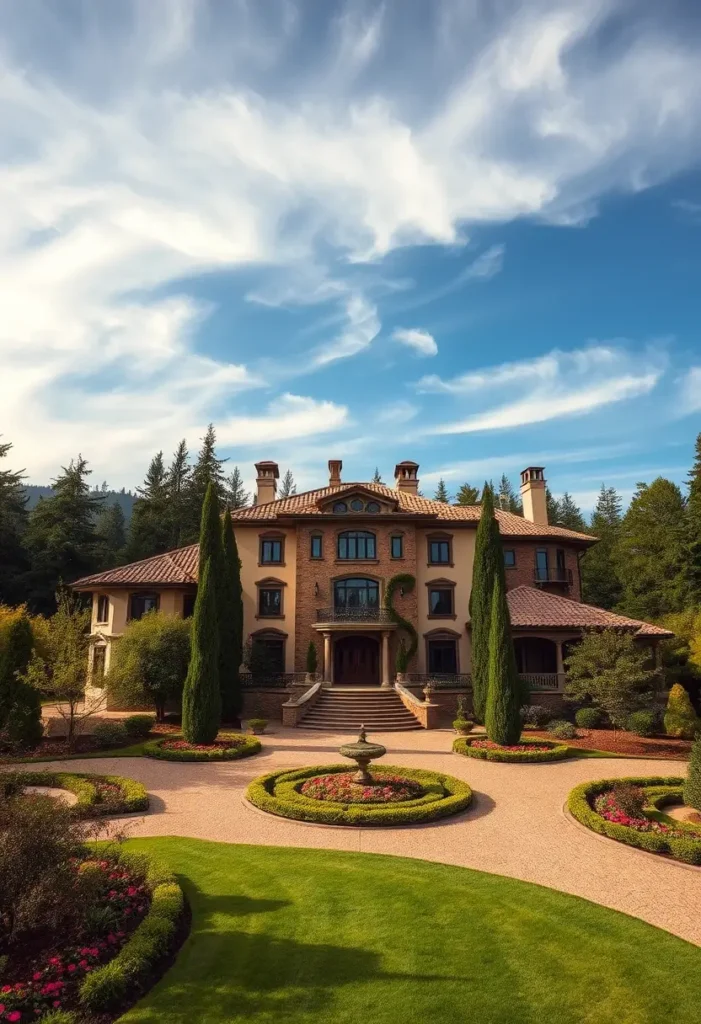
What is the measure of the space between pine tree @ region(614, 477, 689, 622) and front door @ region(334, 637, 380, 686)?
18707 mm

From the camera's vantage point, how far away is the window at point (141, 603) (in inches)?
1211

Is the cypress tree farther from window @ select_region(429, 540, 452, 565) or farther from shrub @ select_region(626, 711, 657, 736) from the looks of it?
shrub @ select_region(626, 711, 657, 736)

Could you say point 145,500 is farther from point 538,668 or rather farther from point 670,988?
point 670,988

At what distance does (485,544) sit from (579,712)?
25.0 ft

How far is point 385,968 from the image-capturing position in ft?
22.4

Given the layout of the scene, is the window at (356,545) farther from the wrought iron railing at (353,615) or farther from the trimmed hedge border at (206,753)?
the trimmed hedge border at (206,753)

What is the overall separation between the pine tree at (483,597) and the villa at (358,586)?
4.70 meters

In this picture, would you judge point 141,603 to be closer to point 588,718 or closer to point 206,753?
point 206,753

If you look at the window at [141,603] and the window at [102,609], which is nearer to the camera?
the window at [141,603]

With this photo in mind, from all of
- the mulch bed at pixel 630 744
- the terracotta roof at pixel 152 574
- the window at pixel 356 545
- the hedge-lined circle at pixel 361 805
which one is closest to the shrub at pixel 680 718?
the mulch bed at pixel 630 744

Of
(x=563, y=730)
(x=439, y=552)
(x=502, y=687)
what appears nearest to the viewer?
(x=502, y=687)

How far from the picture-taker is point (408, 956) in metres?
7.11

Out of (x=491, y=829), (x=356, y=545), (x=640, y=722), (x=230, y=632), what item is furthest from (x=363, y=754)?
(x=356, y=545)

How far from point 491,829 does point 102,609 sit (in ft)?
83.9
